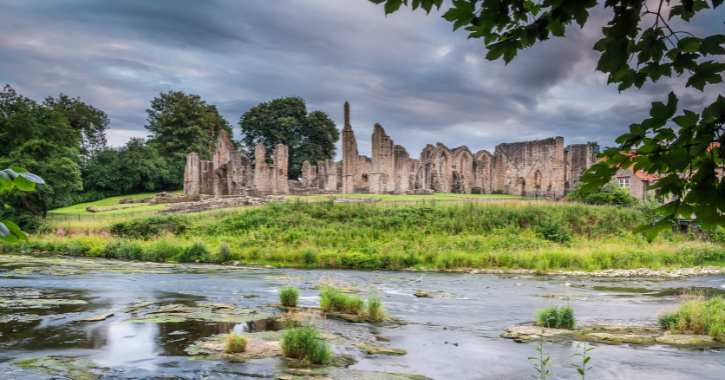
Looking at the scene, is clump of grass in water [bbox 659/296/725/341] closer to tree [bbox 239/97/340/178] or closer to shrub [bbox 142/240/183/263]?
shrub [bbox 142/240/183/263]

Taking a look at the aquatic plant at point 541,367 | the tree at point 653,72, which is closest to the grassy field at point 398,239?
the aquatic plant at point 541,367

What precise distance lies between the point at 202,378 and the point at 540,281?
1999 cm

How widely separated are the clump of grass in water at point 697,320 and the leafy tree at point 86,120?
8230 cm

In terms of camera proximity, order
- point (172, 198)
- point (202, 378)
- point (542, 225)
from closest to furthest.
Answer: point (202, 378) < point (542, 225) < point (172, 198)

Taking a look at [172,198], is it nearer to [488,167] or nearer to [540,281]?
[488,167]

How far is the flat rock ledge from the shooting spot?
13.1m

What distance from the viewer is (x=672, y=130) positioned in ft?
13.6

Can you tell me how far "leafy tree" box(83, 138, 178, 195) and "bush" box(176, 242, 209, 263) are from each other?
4348 cm

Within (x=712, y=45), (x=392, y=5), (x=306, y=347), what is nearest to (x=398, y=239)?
(x=306, y=347)

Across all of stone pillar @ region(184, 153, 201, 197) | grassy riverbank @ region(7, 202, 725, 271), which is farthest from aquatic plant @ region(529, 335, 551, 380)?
stone pillar @ region(184, 153, 201, 197)

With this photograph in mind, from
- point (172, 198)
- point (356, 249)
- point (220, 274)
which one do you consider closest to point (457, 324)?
point (220, 274)

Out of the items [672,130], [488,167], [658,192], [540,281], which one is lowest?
[540,281]

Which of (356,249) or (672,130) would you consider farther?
(356,249)

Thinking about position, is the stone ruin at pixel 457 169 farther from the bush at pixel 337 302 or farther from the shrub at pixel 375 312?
the shrub at pixel 375 312
